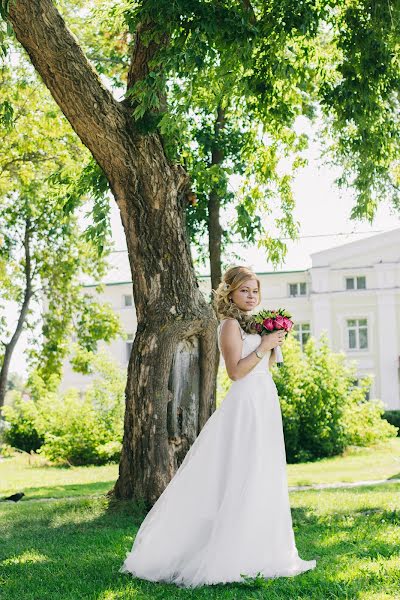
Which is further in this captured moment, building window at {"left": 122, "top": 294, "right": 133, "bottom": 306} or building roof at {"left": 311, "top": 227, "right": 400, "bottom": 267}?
building window at {"left": 122, "top": 294, "right": 133, "bottom": 306}

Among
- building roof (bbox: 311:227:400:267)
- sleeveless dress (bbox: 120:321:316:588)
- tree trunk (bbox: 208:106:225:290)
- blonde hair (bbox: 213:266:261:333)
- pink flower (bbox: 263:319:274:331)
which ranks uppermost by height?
building roof (bbox: 311:227:400:267)

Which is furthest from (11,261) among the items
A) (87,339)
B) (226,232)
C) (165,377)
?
(165,377)

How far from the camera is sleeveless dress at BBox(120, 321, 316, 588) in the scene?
6016mm

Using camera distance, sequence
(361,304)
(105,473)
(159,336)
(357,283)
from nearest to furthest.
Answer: (159,336), (105,473), (361,304), (357,283)

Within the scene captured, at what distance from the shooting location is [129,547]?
7.72 m

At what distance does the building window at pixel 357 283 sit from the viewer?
150 ft

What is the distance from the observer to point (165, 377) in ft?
33.7

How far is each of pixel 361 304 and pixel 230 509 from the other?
1572 inches

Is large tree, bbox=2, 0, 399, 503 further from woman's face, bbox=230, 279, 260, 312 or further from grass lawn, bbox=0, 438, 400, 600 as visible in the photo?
woman's face, bbox=230, 279, 260, 312

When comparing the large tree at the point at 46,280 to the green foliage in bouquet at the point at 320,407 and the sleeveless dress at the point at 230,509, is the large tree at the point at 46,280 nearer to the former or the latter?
the green foliage in bouquet at the point at 320,407

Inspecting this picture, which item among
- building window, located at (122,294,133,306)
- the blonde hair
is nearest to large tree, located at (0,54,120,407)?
the blonde hair

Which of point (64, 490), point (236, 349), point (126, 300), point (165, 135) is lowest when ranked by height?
point (64, 490)

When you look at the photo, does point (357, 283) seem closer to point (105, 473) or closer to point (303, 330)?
point (303, 330)

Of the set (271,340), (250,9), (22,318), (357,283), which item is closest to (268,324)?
(271,340)
